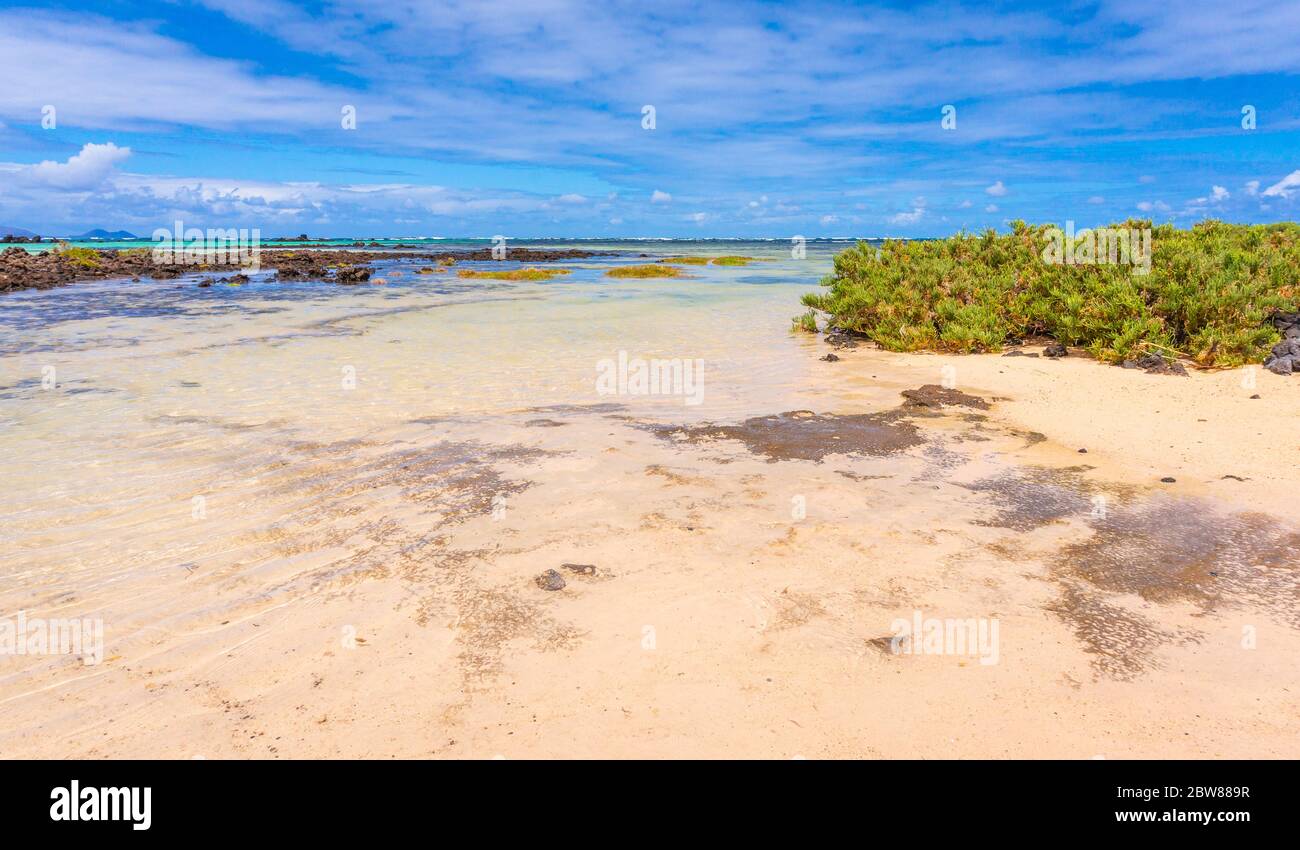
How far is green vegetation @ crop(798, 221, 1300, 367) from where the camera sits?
12312mm

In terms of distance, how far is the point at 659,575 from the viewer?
521cm

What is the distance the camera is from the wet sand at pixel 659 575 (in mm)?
3633

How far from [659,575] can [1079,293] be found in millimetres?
13187

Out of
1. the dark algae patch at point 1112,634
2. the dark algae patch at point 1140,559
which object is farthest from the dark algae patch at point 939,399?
the dark algae patch at point 1112,634

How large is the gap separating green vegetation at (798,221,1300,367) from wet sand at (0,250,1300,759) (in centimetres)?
250

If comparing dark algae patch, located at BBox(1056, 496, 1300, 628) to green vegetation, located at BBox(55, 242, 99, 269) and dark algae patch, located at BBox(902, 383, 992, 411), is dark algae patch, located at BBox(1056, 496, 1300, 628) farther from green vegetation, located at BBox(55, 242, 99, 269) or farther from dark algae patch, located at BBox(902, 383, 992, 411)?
green vegetation, located at BBox(55, 242, 99, 269)

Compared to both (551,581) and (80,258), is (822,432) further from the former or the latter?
(80,258)

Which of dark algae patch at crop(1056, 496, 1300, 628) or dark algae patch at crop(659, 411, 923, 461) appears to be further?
dark algae patch at crop(659, 411, 923, 461)

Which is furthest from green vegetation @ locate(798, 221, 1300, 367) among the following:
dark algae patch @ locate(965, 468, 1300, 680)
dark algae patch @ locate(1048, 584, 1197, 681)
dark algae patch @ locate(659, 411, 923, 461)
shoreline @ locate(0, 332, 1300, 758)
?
dark algae patch @ locate(1048, 584, 1197, 681)

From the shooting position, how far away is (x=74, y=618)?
4.71 m

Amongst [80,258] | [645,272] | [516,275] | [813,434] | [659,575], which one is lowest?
→ [659,575]

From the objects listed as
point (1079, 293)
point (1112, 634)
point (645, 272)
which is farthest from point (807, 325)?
point (645, 272)
